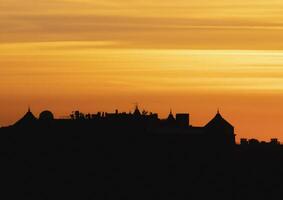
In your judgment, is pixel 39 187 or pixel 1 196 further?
pixel 39 187

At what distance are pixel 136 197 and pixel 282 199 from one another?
14.8 m

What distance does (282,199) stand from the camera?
19975 centimetres

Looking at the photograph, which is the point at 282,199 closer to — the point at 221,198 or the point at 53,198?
the point at 221,198

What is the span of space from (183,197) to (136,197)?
542 centimetres

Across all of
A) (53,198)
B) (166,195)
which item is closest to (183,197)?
(166,195)

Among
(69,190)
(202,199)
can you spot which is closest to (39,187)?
(69,190)

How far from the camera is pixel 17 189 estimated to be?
646 ft

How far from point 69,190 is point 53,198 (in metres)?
10.7

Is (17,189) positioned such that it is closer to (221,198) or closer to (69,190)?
(69,190)

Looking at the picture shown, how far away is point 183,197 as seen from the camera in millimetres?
197750

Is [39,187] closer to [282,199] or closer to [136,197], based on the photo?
[136,197]

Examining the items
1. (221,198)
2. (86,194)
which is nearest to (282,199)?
(221,198)

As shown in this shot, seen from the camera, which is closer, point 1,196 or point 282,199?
point 1,196

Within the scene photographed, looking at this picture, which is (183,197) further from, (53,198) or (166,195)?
(53,198)
